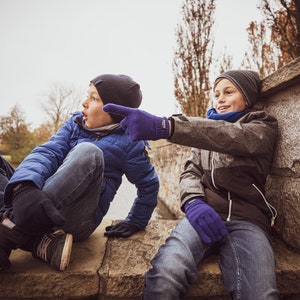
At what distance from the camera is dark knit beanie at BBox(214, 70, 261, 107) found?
4.24 ft

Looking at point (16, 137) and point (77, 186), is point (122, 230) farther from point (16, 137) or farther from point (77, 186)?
point (16, 137)

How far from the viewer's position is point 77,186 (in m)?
0.98

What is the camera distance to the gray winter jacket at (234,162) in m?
0.99

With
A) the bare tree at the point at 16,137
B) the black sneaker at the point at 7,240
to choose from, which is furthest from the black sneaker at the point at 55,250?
the bare tree at the point at 16,137

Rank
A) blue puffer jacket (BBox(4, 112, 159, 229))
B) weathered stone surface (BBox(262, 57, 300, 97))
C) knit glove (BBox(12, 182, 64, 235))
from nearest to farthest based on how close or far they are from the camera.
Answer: knit glove (BBox(12, 182, 64, 235)), weathered stone surface (BBox(262, 57, 300, 97)), blue puffer jacket (BBox(4, 112, 159, 229))

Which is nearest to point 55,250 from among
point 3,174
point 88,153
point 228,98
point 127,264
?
point 127,264

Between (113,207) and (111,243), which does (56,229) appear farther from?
(113,207)

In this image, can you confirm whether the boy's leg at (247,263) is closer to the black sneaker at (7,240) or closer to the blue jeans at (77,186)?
the blue jeans at (77,186)

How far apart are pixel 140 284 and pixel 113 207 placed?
357cm

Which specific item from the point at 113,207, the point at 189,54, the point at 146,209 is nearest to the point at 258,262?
the point at 146,209

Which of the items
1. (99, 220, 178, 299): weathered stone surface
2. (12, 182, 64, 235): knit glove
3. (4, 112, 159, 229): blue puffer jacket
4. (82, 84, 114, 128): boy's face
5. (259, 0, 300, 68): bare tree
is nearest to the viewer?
(12, 182, 64, 235): knit glove

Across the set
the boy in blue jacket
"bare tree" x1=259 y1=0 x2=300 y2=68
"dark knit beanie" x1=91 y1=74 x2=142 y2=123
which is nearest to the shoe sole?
the boy in blue jacket

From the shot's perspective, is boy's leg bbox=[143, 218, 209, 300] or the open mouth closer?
boy's leg bbox=[143, 218, 209, 300]

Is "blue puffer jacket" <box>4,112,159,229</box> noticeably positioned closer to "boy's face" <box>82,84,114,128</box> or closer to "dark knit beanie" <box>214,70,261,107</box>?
"boy's face" <box>82,84,114,128</box>
